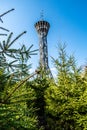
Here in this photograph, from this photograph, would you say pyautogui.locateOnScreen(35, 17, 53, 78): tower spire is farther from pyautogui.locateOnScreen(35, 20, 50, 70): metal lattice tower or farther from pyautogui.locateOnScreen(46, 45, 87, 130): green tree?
pyautogui.locateOnScreen(46, 45, 87, 130): green tree

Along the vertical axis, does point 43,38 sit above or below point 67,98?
above

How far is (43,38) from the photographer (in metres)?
68.3

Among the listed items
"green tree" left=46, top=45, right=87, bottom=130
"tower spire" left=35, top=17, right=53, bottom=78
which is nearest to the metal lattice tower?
"tower spire" left=35, top=17, right=53, bottom=78

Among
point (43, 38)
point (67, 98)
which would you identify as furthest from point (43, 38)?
point (67, 98)

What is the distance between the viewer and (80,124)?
1741cm

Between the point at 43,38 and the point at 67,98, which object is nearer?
the point at 67,98

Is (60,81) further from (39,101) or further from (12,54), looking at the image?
(12,54)

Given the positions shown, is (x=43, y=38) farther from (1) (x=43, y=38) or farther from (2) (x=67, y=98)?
(2) (x=67, y=98)

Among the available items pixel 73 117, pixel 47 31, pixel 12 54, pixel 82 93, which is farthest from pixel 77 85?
pixel 47 31

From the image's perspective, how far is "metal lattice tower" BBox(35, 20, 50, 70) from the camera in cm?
6406

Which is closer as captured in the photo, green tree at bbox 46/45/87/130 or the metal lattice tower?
green tree at bbox 46/45/87/130

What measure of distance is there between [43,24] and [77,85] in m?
55.7

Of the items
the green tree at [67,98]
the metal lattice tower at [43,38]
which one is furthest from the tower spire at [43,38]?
the green tree at [67,98]

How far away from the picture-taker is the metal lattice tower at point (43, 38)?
64062 mm
